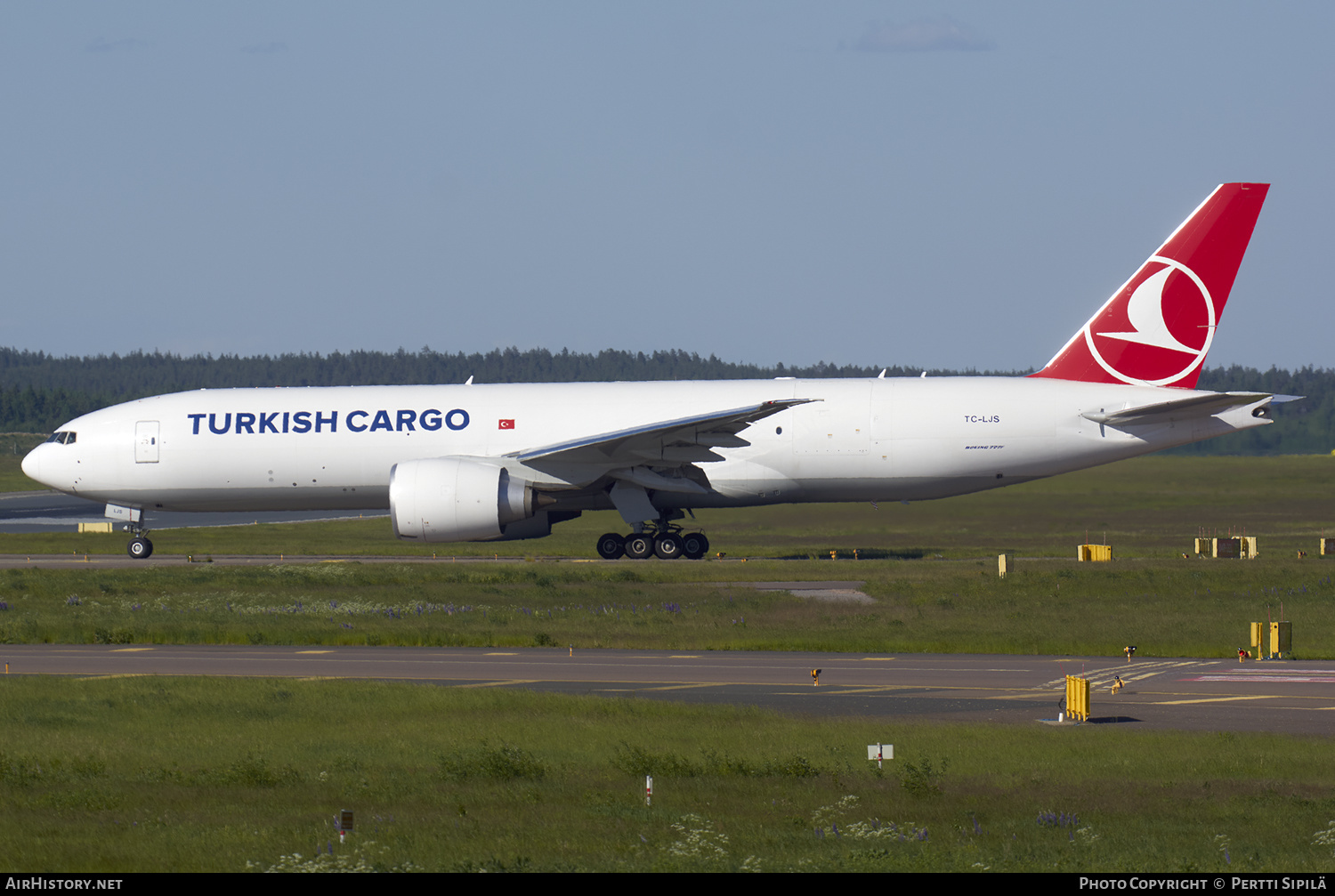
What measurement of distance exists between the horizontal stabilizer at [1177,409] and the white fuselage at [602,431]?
16 cm

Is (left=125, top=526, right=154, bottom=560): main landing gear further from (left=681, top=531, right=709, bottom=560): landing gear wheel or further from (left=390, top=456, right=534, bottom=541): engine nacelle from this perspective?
(left=681, top=531, right=709, bottom=560): landing gear wheel

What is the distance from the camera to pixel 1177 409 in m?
34.2

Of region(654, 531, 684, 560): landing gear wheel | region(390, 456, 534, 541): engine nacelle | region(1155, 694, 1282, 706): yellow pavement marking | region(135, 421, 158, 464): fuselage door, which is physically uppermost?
region(135, 421, 158, 464): fuselage door

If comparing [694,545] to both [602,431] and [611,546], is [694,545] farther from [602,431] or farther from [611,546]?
[602,431]

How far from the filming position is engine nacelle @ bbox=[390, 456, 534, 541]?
33.6 m

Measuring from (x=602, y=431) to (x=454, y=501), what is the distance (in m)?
4.88

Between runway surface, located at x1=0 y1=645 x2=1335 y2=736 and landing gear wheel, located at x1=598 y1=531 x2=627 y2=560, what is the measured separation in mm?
14326

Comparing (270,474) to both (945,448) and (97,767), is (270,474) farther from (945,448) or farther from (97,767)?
(97,767)

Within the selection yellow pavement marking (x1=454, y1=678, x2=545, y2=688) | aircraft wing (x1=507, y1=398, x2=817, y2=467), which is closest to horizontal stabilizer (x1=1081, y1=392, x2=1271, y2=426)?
aircraft wing (x1=507, y1=398, x2=817, y2=467)

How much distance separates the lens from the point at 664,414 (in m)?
36.7

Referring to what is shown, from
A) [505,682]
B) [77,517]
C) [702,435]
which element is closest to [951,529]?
[702,435]

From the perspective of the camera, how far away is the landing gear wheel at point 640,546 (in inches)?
1455

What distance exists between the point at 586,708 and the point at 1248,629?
42.8 ft
